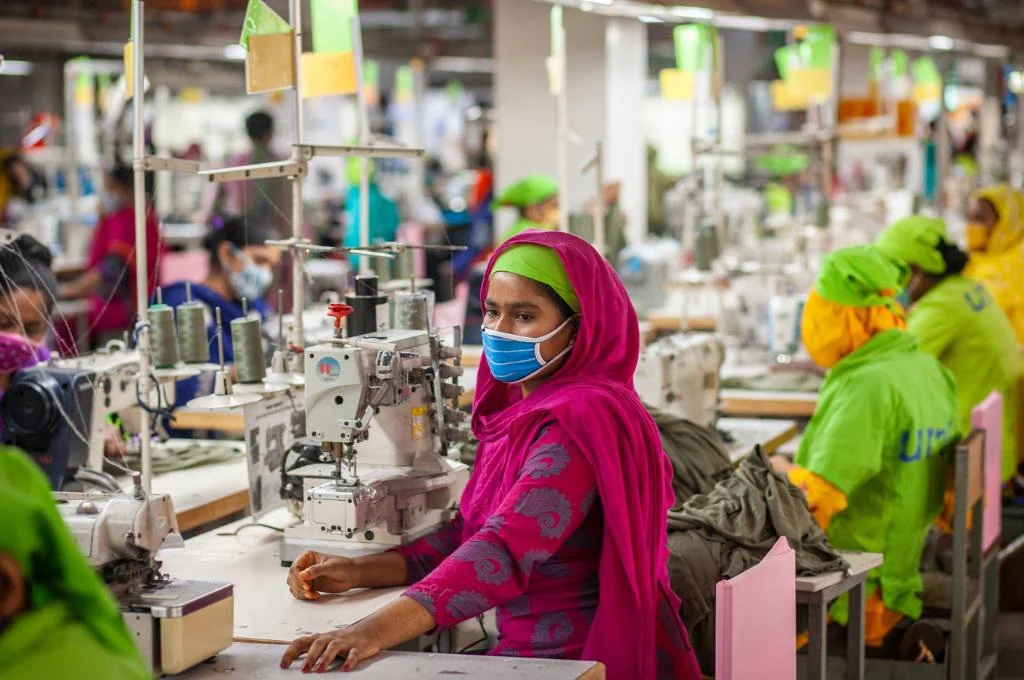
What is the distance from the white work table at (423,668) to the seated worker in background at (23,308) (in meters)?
1.28

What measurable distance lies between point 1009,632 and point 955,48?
7.02m

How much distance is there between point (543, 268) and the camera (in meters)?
2.47

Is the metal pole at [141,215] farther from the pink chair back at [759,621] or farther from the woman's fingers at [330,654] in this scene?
the pink chair back at [759,621]

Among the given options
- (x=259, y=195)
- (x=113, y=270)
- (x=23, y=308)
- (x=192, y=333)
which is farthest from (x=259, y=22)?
(x=113, y=270)

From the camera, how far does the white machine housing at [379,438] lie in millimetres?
2742

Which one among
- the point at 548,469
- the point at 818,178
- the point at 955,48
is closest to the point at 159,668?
the point at 548,469

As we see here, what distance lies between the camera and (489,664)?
217cm

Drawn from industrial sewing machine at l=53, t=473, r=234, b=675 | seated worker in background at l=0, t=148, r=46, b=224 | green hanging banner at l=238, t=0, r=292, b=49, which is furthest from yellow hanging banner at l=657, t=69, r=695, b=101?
seated worker in background at l=0, t=148, r=46, b=224

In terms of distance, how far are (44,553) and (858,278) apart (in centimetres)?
283

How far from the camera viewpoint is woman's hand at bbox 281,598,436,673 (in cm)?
212

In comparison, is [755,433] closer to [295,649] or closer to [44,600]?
[295,649]

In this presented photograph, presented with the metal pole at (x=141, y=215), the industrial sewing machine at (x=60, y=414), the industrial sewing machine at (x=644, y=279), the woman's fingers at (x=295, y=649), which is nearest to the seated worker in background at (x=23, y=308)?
the industrial sewing machine at (x=60, y=414)

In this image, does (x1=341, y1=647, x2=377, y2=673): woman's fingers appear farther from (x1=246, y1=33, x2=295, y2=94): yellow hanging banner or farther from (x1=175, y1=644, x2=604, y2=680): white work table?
(x1=246, y1=33, x2=295, y2=94): yellow hanging banner

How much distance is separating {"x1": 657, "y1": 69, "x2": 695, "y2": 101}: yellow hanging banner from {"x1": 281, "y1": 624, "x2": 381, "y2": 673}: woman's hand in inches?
182
